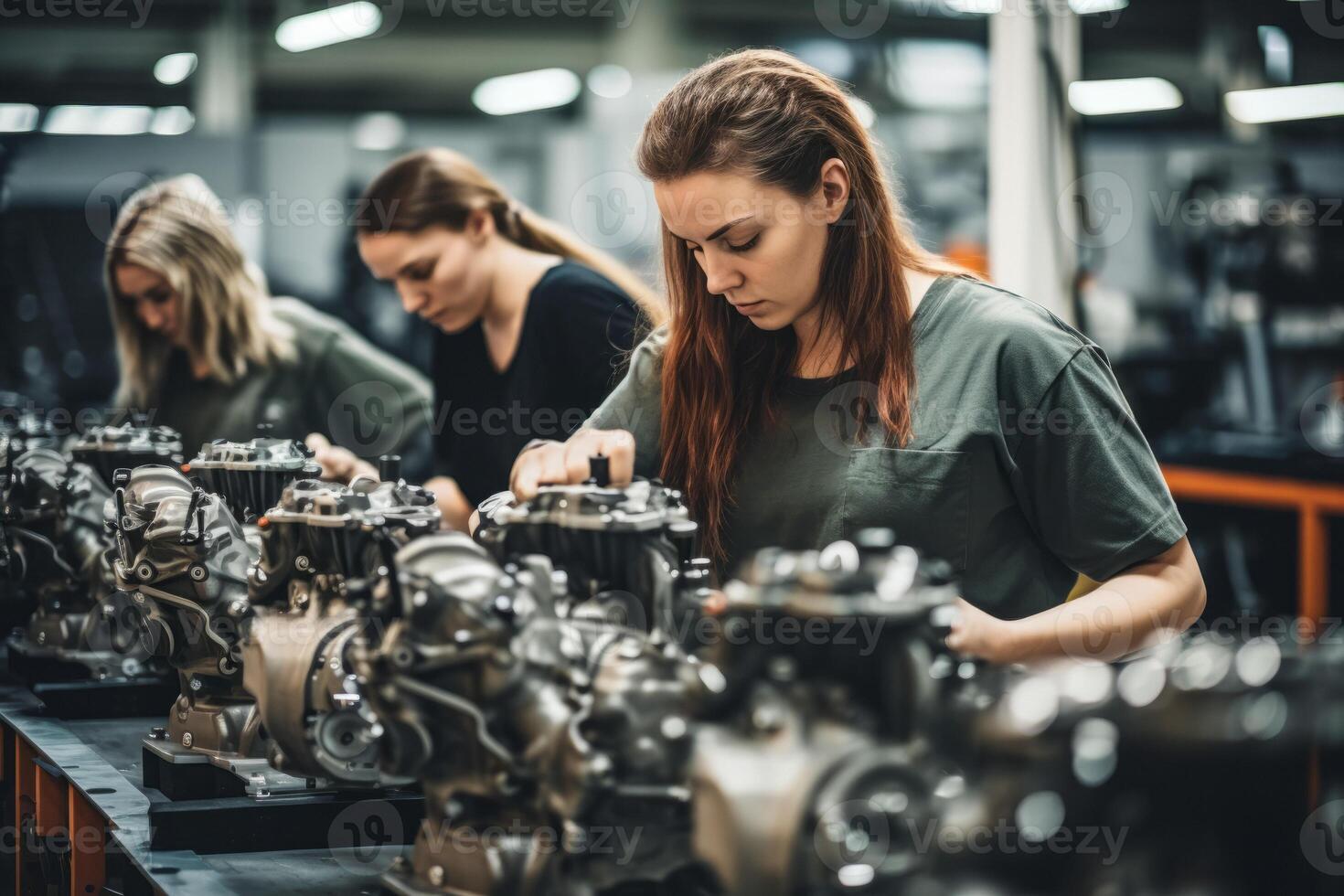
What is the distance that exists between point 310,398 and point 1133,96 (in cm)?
404

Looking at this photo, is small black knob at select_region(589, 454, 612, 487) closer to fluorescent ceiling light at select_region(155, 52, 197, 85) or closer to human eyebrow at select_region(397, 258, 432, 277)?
human eyebrow at select_region(397, 258, 432, 277)

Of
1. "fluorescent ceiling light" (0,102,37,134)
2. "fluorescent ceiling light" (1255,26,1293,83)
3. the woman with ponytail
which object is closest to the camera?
the woman with ponytail

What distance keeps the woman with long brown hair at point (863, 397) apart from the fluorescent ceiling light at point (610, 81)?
5.37 meters

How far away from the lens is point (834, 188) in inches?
75.9

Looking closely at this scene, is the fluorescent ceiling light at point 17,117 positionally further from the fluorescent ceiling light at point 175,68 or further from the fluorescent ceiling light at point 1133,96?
the fluorescent ceiling light at point 1133,96

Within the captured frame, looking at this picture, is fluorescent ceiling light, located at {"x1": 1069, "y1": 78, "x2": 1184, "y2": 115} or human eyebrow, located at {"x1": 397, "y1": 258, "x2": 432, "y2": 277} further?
fluorescent ceiling light, located at {"x1": 1069, "y1": 78, "x2": 1184, "y2": 115}

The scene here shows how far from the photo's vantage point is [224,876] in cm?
161

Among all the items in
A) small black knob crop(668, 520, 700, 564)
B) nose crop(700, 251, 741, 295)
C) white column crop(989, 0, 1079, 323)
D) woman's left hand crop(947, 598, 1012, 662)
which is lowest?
woman's left hand crop(947, 598, 1012, 662)

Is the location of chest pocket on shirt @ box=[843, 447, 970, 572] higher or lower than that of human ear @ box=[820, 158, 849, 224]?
lower

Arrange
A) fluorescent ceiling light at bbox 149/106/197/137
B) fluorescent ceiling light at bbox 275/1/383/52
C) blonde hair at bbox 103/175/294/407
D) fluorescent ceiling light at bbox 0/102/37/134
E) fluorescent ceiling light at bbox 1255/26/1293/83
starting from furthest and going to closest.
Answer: fluorescent ceiling light at bbox 275/1/383/52
fluorescent ceiling light at bbox 149/106/197/137
fluorescent ceiling light at bbox 0/102/37/134
fluorescent ceiling light at bbox 1255/26/1293/83
blonde hair at bbox 103/175/294/407

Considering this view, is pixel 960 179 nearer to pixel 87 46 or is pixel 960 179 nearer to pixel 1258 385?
pixel 1258 385

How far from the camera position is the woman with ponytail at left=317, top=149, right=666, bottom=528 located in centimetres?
295

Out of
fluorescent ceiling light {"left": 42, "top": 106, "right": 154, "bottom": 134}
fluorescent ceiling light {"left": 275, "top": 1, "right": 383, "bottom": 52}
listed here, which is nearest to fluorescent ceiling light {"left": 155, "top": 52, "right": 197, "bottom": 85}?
fluorescent ceiling light {"left": 42, "top": 106, "right": 154, "bottom": 134}

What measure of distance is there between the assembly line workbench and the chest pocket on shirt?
72cm
